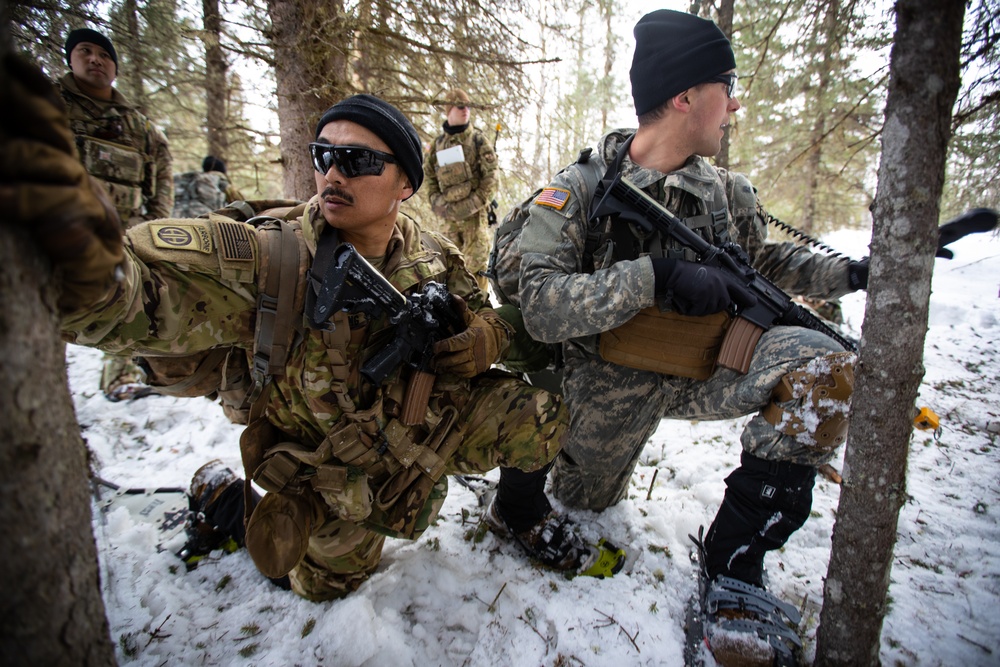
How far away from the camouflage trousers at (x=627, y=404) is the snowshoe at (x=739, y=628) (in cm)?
61

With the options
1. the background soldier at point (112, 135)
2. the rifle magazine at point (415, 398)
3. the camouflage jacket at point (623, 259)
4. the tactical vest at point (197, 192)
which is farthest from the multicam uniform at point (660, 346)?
the tactical vest at point (197, 192)

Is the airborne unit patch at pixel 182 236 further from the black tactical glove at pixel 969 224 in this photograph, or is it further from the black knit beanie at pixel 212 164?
the black knit beanie at pixel 212 164

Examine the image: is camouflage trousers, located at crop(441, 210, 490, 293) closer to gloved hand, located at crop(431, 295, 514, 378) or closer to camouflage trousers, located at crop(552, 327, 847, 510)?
camouflage trousers, located at crop(552, 327, 847, 510)

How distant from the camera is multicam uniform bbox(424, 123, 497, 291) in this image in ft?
20.1

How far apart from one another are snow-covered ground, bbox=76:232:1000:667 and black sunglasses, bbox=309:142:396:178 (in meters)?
1.84

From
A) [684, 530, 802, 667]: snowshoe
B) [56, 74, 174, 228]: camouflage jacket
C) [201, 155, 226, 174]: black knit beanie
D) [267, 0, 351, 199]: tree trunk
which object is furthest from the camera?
[201, 155, 226, 174]: black knit beanie

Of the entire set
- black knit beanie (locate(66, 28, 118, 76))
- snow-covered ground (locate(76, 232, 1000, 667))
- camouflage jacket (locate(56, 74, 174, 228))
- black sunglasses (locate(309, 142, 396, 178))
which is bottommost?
snow-covered ground (locate(76, 232, 1000, 667))

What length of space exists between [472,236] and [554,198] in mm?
4723

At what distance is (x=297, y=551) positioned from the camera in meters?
1.72

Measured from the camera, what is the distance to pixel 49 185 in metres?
0.68

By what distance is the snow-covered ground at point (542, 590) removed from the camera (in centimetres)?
173

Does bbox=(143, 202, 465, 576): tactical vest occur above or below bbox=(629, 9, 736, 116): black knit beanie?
below

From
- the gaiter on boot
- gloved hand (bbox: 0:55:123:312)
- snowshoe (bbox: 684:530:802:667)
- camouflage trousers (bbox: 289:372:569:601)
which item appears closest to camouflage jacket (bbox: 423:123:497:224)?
camouflage trousers (bbox: 289:372:569:601)

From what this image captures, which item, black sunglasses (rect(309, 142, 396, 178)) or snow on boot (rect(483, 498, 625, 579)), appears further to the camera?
snow on boot (rect(483, 498, 625, 579))
